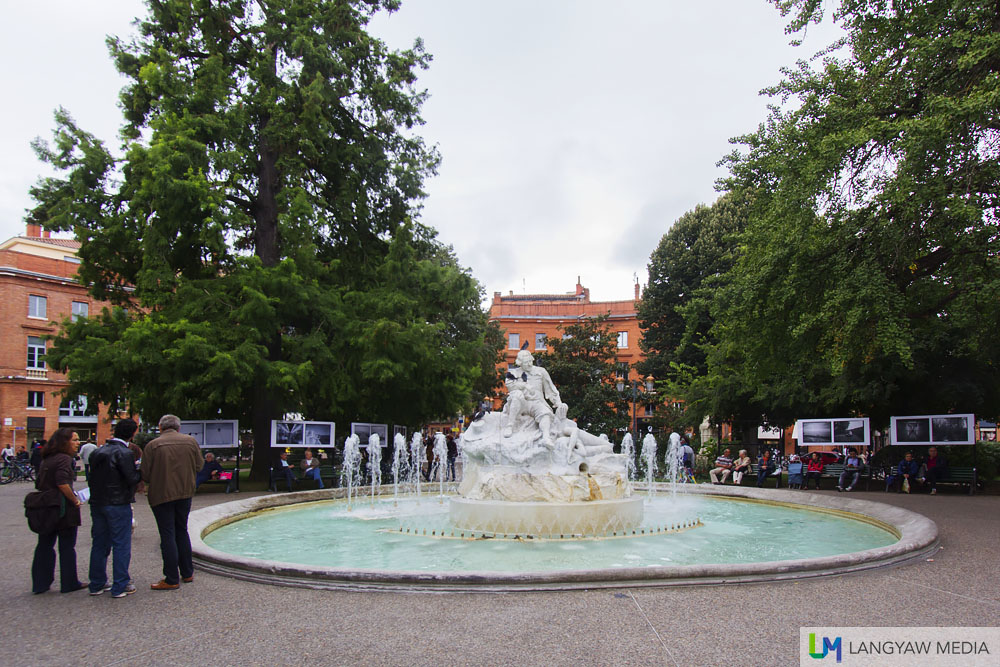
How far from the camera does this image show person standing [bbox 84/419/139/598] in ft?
21.3

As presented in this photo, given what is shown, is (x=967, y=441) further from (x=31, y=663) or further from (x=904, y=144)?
(x=31, y=663)

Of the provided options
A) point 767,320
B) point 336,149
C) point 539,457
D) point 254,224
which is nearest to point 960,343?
point 767,320

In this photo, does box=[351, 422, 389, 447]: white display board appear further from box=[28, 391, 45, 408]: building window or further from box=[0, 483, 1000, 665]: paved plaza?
box=[28, 391, 45, 408]: building window

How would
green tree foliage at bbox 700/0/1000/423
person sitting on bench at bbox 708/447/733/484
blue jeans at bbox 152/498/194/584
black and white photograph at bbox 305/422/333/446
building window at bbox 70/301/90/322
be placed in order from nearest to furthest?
blue jeans at bbox 152/498/194/584 < green tree foliage at bbox 700/0/1000/423 < black and white photograph at bbox 305/422/333/446 < person sitting on bench at bbox 708/447/733/484 < building window at bbox 70/301/90/322

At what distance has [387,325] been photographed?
1883 centimetres

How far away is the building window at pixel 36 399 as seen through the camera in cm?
4075

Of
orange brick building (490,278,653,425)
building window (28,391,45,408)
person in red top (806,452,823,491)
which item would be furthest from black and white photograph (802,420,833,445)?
building window (28,391,45,408)

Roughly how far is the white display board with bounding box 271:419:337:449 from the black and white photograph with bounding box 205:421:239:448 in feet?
3.31

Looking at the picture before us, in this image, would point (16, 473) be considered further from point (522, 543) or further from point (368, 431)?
point (522, 543)

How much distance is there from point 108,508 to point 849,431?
59.3 feet

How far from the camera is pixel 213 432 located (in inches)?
711

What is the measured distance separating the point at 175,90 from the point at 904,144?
58.0ft
